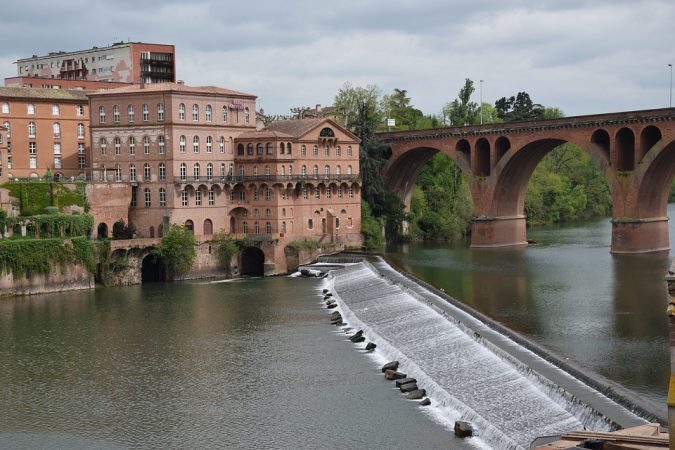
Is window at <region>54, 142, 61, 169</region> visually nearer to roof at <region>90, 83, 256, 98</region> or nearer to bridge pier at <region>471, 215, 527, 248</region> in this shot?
roof at <region>90, 83, 256, 98</region>

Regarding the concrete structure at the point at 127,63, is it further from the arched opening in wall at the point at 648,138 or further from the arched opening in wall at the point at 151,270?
the arched opening in wall at the point at 648,138

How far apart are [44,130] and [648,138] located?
187ft

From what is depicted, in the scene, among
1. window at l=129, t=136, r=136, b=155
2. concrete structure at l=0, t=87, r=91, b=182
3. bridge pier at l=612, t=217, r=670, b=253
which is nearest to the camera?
window at l=129, t=136, r=136, b=155

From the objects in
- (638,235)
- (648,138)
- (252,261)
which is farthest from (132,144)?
(638,235)

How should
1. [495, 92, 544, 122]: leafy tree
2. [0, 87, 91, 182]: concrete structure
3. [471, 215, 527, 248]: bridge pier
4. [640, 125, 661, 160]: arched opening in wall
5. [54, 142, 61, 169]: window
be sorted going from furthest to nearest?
1. [495, 92, 544, 122]: leafy tree
2. [471, 215, 527, 248]: bridge pier
3. [54, 142, 61, 169]: window
4. [0, 87, 91, 182]: concrete structure
5. [640, 125, 661, 160]: arched opening in wall

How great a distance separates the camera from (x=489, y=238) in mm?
103625

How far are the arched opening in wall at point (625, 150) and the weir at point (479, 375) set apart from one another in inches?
1271

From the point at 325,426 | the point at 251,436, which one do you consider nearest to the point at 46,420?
the point at 251,436

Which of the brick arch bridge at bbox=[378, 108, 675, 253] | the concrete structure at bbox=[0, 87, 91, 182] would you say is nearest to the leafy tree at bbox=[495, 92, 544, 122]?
the brick arch bridge at bbox=[378, 108, 675, 253]

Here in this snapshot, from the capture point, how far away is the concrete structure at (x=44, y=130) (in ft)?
314

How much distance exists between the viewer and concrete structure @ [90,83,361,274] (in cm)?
8531

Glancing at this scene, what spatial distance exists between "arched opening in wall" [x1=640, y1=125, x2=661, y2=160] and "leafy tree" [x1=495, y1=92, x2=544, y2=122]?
77.6 meters

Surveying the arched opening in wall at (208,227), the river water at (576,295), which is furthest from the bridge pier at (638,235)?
the arched opening in wall at (208,227)

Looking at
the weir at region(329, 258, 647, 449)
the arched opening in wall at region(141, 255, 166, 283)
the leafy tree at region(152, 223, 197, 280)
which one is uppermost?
the leafy tree at region(152, 223, 197, 280)
